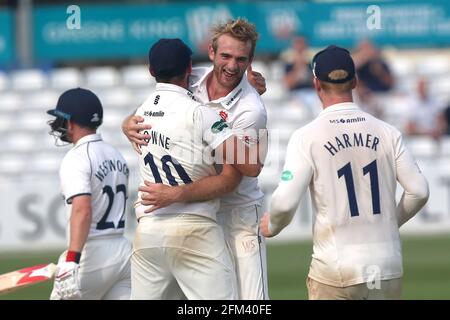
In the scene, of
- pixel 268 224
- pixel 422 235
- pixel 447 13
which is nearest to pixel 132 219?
pixel 422 235

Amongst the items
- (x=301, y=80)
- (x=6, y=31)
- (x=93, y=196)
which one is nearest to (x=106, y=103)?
(x=6, y=31)

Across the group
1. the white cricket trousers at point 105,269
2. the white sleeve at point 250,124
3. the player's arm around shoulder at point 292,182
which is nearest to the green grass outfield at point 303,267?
the white cricket trousers at point 105,269

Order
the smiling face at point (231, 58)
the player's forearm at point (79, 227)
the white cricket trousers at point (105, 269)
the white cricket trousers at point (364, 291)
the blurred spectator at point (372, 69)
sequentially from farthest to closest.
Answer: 1. the blurred spectator at point (372, 69)
2. the white cricket trousers at point (105, 269)
3. the player's forearm at point (79, 227)
4. the smiling face at point (231, 58)
5. the white cricket trousers at point (364, 291)

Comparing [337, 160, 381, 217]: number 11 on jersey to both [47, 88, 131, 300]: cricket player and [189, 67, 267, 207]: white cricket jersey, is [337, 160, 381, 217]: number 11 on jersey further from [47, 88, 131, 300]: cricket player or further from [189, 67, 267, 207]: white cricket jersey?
[47, 88, 131, 300]: cricket player

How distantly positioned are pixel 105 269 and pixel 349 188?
6.97 ft

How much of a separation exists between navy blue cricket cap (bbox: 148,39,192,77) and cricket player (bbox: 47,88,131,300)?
0.93 metres

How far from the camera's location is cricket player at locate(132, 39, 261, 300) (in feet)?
23.6

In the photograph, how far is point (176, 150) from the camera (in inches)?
284

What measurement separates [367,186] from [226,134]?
963mm

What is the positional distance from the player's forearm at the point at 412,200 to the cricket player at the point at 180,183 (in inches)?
38.0

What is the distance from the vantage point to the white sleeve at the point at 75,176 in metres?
7.77

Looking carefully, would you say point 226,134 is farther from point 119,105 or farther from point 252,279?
point 119,105

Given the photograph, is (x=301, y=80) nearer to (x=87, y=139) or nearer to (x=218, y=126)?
(x=87, y=139)

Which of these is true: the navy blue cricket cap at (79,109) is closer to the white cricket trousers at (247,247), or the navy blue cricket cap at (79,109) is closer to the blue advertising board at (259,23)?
the white cricket trousers at (247,247)
